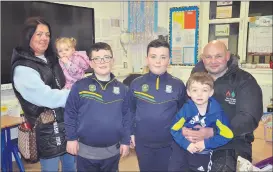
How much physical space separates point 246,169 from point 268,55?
3397 millimetres

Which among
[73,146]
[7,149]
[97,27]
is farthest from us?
[97,27]

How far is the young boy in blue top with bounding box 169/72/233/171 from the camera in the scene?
1.84 metres

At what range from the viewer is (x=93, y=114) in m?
1.91

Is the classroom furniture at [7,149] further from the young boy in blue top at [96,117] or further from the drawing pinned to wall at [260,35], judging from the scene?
the drawing pinned to wall at [260,35]

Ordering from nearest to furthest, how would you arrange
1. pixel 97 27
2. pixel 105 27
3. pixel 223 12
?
pixel 97 27 → pixel 105 27 → pixel 223 12

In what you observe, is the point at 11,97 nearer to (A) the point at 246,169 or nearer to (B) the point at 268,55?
(A) the point at 246,169

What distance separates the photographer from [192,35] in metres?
5.35

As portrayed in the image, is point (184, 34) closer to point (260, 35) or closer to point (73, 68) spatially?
point (260, 35)

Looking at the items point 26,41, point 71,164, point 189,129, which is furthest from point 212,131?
point 26,41

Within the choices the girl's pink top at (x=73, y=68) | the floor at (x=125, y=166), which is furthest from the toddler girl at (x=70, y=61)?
the floor at (x=125, y=166)

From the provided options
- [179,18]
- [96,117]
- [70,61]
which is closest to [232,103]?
[96,117]

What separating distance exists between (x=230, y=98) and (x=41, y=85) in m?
1.35

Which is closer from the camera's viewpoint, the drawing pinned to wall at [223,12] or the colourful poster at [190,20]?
the drawing pinned to wall at [223,12]

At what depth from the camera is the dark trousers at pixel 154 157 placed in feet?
6.81
